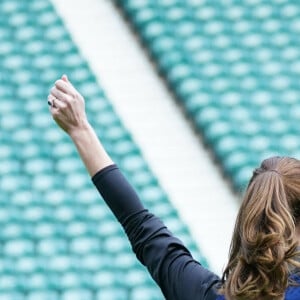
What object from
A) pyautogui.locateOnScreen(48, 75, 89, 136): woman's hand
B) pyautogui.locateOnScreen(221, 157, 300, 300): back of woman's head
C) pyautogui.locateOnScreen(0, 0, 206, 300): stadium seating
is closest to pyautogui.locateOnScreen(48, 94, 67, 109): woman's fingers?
pyautogui.locateOnScreen(48, 75, 89, 136): woman's hand

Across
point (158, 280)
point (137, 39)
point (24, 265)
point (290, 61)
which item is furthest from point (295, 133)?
point (158, 280)

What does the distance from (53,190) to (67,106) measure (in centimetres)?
338

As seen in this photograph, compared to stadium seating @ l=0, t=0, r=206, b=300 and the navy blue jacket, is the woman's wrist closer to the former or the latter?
the navy blue jacket

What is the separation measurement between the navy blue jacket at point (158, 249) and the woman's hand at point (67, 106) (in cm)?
9

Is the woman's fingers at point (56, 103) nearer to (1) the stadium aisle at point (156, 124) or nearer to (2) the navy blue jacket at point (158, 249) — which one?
(2) the navy blue jacket at point (158, 249)

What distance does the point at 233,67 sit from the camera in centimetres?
550

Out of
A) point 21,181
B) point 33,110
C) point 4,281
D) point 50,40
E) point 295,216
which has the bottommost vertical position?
point 295,216

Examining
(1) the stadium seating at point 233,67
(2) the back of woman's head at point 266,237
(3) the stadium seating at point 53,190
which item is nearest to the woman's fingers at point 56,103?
(2) the back of woman's head at point 266,237

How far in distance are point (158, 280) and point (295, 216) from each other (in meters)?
0.23

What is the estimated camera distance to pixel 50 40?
224 inches

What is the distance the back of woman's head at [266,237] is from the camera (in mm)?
1231

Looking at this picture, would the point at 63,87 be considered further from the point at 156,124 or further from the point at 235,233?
the point at 156,124

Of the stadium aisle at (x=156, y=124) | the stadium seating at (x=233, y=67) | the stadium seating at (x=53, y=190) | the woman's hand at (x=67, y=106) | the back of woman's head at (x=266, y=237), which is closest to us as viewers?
the back of woman's head at (x=266, y=237)

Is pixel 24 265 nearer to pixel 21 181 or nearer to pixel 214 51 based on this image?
pixel 21 181
